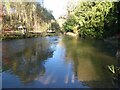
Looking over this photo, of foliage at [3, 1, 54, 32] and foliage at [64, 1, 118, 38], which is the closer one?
foliage at [64, 1, 118, 38]

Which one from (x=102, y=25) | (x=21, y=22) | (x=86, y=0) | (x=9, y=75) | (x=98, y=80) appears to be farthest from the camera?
(x=21, y=22)

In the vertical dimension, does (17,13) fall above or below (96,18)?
above

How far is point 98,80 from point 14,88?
3874 mm

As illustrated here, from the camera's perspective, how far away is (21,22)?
56.9 meters

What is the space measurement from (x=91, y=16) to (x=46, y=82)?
1474 inches

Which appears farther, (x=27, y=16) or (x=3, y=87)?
(x=27, y=16)

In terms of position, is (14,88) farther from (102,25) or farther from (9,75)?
(102,25)

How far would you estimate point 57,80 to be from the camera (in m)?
11.1

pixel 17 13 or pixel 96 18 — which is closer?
pixel 96 18

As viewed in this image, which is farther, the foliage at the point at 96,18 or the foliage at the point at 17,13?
the foliage at the point at 17,13

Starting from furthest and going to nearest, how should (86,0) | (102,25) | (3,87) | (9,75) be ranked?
1. (86,0)
2. (102,25)
3. (9,75)
4. (3,87)

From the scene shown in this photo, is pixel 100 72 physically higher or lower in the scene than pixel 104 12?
lower

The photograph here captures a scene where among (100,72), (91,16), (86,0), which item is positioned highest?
(86,0)

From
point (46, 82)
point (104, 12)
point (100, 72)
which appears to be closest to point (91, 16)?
point (104, 12)
